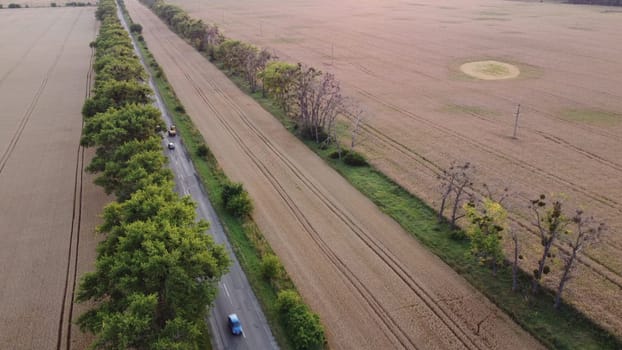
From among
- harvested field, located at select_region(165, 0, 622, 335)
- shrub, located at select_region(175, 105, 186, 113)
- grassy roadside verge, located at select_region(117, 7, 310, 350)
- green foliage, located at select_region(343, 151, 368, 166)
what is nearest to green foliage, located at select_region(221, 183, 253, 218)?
grassy roadside verge, located at select_region(117, 7, 310, 350)

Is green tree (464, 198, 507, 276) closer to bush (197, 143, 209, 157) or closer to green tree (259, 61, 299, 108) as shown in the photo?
bush (197, 143, 209, 157)

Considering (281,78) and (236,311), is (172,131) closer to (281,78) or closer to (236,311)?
(281,78)

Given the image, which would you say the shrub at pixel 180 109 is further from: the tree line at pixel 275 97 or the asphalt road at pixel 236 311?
the asphalt road at pixel 236 311

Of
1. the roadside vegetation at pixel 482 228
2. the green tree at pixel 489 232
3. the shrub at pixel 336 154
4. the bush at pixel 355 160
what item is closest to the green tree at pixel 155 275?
the green tree at pixel 489 232

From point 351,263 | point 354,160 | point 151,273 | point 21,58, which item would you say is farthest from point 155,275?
point 21,58

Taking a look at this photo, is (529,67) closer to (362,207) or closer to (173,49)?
(362,207)

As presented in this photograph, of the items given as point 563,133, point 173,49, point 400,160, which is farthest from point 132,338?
point 173,49
